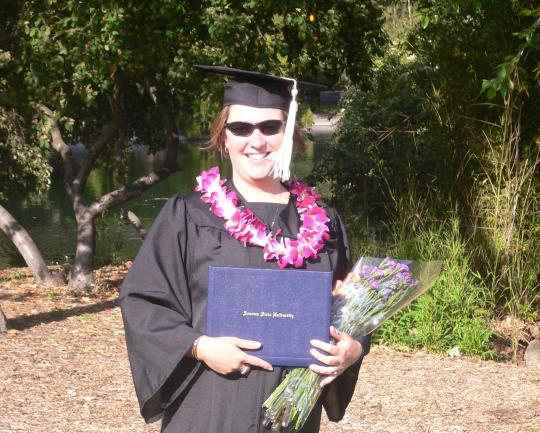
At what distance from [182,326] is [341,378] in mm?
574

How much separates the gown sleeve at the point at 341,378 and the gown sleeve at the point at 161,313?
474 mm

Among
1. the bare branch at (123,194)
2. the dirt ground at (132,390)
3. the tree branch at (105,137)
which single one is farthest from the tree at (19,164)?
the dirt ground at (132,390)

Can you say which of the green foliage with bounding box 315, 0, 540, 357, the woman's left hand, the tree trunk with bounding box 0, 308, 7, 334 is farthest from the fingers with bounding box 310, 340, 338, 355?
the tree trunk with bounding box 0, 308, 7, 334

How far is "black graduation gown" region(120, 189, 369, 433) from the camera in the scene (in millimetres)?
2783

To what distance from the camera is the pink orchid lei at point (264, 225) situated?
2834mm

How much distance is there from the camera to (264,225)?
9.47 feet

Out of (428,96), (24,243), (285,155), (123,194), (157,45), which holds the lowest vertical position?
(24,243)

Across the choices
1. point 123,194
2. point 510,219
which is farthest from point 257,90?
point 123,194

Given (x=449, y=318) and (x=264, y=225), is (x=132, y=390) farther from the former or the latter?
(x=264, y=225)

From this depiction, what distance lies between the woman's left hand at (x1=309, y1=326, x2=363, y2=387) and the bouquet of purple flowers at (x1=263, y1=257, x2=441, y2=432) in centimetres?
6

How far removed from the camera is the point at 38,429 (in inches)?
236

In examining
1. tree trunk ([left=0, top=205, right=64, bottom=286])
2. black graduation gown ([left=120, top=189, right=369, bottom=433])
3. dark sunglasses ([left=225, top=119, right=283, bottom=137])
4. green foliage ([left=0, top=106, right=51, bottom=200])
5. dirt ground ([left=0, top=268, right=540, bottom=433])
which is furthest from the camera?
green foliage ([left=0, top=106, right=51, bottom=200])

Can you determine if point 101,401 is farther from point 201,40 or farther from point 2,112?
point 2,112

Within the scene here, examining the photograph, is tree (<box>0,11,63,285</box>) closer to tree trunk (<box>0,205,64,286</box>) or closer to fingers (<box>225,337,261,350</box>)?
tree trunk (<box>0,205,64,286</box>)
